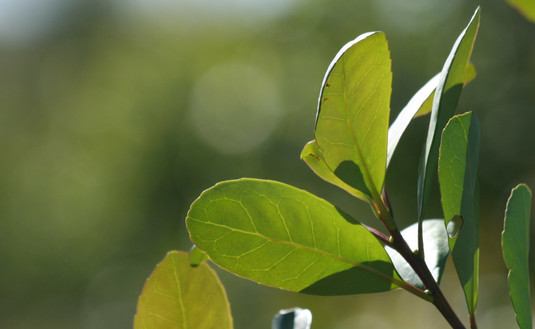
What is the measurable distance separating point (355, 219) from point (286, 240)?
0.05 meters

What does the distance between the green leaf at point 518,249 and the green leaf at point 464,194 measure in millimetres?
21

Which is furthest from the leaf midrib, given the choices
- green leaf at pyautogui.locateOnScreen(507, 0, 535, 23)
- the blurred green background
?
the blurred green background

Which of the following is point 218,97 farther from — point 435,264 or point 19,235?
point 435,264

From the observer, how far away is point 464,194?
0.36m

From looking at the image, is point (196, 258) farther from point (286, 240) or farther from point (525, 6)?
point (525, 6)

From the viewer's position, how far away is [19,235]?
699cm

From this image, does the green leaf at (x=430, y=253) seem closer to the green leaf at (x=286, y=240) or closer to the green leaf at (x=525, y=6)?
the green leaf at (x=286, y=240)

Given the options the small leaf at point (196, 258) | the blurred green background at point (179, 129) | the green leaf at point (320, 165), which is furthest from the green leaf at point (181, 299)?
the blurred green background at point (179, 129)

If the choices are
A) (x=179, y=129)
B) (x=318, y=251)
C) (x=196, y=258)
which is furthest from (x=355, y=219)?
(x=179, y=129)

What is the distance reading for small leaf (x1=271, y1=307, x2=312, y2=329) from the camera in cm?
40

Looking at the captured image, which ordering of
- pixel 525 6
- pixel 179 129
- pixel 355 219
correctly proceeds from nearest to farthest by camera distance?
pixel 525 6 → pixel 355 219 → pixel 179 129

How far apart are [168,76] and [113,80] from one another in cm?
84

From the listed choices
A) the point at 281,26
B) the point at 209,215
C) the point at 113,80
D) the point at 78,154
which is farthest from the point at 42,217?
the point at 209,215

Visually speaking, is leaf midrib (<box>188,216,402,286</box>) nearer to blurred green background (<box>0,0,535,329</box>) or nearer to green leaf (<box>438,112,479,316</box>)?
green leaf (<box>438,112,479,316</box>)
